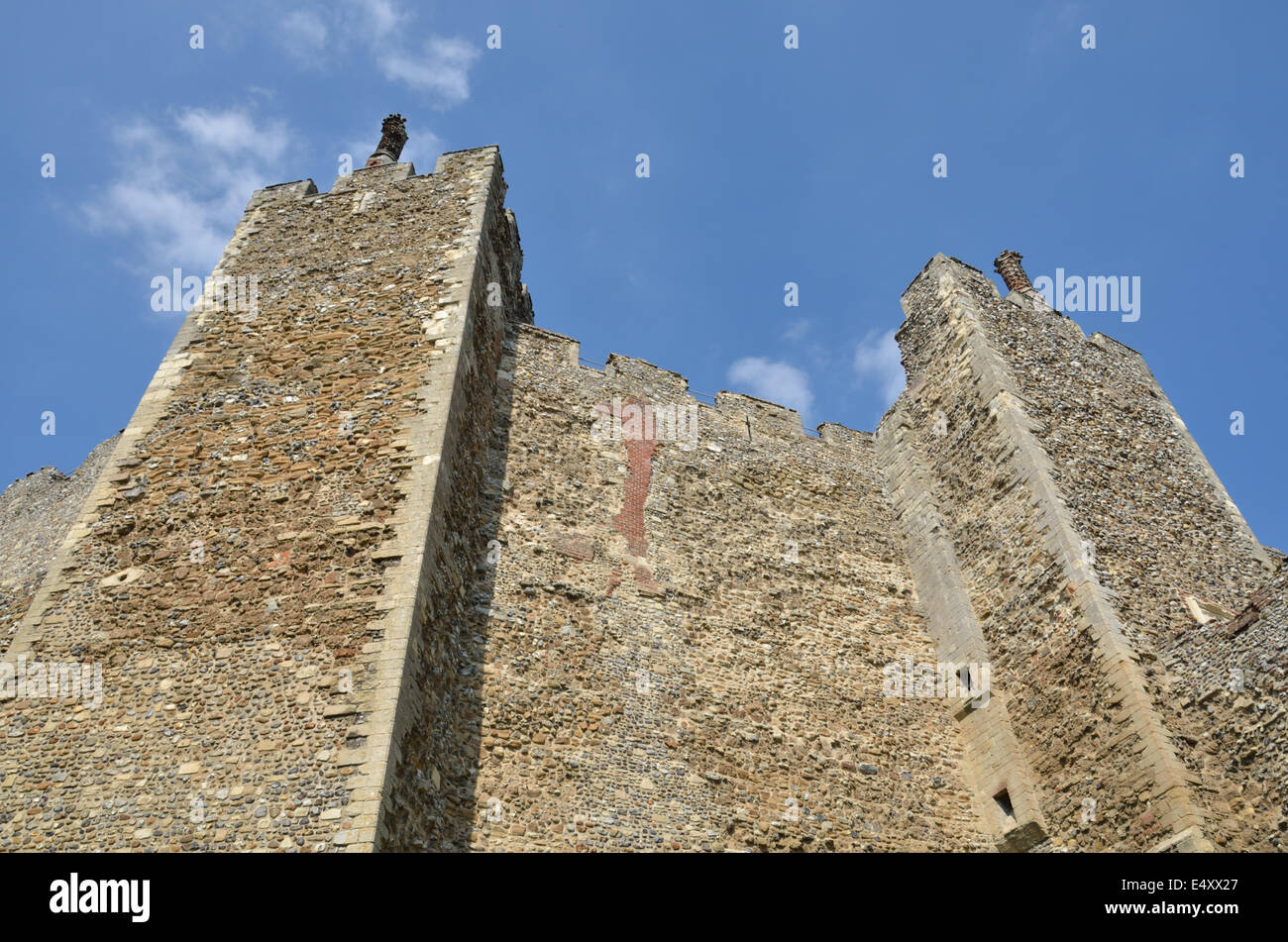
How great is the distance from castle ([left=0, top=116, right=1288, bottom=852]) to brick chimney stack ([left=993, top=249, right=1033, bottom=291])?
1.35 metres

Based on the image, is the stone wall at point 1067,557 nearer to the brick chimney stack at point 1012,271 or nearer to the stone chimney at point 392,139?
the brick chimney stack at point 1012,271

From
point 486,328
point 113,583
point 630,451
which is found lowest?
point 113,583

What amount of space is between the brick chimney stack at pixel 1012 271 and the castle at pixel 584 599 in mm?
1353

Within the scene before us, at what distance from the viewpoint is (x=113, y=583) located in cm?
849

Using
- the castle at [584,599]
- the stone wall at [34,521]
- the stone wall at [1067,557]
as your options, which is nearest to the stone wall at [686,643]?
the castle at [584,599]

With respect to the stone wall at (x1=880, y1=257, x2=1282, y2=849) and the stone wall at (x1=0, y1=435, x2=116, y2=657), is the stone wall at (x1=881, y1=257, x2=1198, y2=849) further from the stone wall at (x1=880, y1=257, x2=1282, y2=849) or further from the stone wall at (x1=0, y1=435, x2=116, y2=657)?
the stone wall at (x1=0, y1=435, x2=116, y2=657)

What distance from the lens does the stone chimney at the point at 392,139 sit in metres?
14.4
